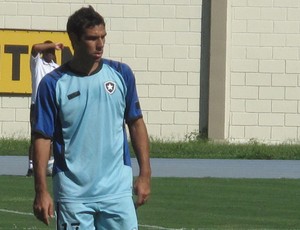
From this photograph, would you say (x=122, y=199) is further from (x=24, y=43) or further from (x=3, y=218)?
(x=24, y=43)

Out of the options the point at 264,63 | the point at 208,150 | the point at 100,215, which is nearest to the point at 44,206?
the point at 100,215

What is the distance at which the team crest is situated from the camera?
6652mm

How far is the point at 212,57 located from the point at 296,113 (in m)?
2.05

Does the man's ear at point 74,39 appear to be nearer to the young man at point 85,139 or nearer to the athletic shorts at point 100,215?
the young man at point 85,139

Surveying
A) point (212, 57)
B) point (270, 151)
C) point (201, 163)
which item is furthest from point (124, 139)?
point (212, 57)

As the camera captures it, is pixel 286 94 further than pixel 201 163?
Yes

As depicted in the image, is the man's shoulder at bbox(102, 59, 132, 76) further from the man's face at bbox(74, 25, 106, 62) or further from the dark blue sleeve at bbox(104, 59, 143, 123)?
the man's face at bbox(74, 25, 106, 62)

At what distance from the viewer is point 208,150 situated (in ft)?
71.5

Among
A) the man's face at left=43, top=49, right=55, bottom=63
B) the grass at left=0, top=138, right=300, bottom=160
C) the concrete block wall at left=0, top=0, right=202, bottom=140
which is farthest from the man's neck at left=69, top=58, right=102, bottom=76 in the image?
the concrete block wall at left=0, top=0, right=202, bottom=140

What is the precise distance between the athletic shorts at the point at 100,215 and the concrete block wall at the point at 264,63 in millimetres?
16698

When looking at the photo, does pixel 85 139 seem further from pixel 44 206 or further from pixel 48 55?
pixel 48 55

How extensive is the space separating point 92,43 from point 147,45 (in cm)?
1656

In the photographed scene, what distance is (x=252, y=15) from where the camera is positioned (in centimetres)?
2325

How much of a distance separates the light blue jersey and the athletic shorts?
40mm
